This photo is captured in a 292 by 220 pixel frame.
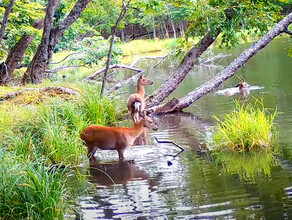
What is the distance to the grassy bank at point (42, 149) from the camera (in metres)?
5.66

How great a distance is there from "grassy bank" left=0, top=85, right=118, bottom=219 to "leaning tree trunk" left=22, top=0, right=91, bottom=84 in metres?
1.07

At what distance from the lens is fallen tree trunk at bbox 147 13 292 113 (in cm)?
1320

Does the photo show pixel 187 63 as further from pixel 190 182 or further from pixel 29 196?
pixel 29 196

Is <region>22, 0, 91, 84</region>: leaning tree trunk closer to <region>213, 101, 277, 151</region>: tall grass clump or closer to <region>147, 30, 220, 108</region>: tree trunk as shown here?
<region>147, 30, 220, 108</region>: tree trunk

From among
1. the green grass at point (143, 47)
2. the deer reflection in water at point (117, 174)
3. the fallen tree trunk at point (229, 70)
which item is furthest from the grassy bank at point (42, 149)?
the green grass at point (143, 47)

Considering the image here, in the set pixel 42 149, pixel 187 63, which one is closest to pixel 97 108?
pixel 187 63

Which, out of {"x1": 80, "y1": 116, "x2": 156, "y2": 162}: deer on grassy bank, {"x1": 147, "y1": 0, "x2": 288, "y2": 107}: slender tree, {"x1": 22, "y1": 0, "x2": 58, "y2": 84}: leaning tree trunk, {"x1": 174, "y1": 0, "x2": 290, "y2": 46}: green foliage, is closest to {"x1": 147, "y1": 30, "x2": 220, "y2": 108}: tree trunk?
{"x1": 147, "y1": 0, "x2": 288, "y2": 107}: slender tree

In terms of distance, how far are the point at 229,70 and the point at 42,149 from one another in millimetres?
6913

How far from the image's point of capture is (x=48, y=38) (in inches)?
547

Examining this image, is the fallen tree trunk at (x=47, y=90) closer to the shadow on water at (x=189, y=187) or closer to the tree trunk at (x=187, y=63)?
the tree trunk at (x=187, y=63)

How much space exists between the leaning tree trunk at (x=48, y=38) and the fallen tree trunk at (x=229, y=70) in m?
3.29

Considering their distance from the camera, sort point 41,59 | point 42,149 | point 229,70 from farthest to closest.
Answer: point 41,59
point 229,70
point 42,149

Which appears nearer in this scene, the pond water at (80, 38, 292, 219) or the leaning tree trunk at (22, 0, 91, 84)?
the pond water at (80, 38, 292, 219)

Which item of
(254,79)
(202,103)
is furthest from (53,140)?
(254,79)
